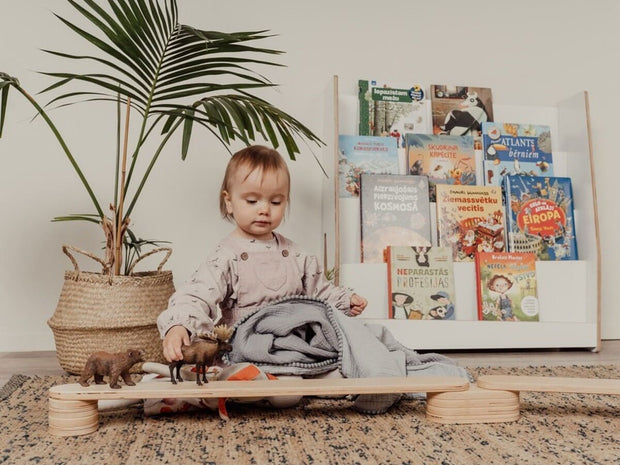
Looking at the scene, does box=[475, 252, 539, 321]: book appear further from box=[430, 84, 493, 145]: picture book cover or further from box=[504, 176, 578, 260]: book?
box=[430, 84, 493, 145]: picture book cover

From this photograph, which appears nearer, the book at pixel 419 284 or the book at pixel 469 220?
the book at pixel 419 284

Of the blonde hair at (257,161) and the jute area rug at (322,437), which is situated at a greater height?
the blonde hair at (257,161)

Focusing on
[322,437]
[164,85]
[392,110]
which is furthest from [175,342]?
[392,110]

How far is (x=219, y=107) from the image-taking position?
1472mm

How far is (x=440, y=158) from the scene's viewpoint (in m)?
2.00

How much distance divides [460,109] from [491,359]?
85 cm

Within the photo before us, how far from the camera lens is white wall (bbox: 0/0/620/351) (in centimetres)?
194

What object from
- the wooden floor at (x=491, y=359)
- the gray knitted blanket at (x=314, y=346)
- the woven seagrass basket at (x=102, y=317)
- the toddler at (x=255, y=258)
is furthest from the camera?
the wooden floor at (x=491, y=359)

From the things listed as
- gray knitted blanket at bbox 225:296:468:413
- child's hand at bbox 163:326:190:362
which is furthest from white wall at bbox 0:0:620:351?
child's hand at bbox 163:326:190:362

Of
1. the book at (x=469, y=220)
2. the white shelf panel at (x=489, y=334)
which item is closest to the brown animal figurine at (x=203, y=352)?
the white shelf panel at (x=489, y=334)

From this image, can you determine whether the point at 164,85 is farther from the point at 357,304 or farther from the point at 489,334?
the point at 489,334

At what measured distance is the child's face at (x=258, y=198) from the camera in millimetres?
1381

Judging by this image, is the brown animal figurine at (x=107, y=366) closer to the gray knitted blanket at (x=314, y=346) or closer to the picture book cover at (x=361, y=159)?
the gray knitted blanket at (x=314, y=346)

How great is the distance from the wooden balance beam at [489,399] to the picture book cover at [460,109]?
1.19 metres
